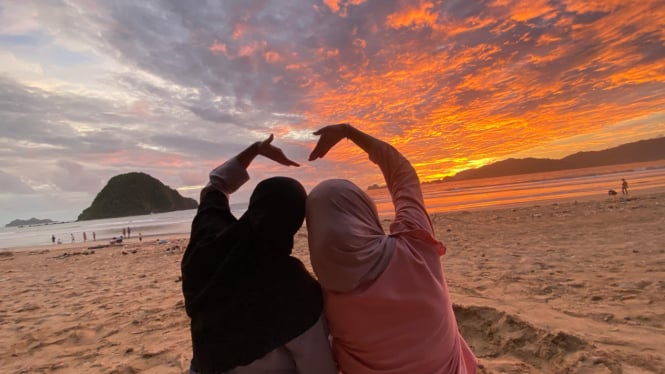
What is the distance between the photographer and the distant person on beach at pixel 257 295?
5.01ft

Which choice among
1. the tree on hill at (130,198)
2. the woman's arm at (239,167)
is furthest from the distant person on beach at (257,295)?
the tree on hill at (130,198)

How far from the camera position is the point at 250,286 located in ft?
5.01

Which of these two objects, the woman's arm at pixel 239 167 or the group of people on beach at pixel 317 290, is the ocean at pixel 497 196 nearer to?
the woman's arm at pixel 239 167

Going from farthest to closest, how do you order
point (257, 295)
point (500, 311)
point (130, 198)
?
point (130, 198), point (500, 311), point (257, 295)

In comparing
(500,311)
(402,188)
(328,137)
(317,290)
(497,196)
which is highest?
(328,137)

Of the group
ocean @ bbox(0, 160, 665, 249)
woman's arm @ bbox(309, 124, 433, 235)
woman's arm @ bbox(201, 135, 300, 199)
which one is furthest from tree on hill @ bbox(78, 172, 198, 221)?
woman's arm @ bbox(309, 124, 433, 235)

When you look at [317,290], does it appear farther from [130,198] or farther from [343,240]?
[130,198]

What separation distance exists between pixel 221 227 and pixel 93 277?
8433 mm

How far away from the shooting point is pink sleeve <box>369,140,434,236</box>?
68.7 inches

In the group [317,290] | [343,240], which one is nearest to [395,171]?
[343,240]

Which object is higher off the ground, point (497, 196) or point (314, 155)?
point (314, 155)

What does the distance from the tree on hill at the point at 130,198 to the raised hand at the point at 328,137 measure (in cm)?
10837

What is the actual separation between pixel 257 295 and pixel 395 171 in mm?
1008

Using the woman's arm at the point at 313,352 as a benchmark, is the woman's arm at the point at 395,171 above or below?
above
